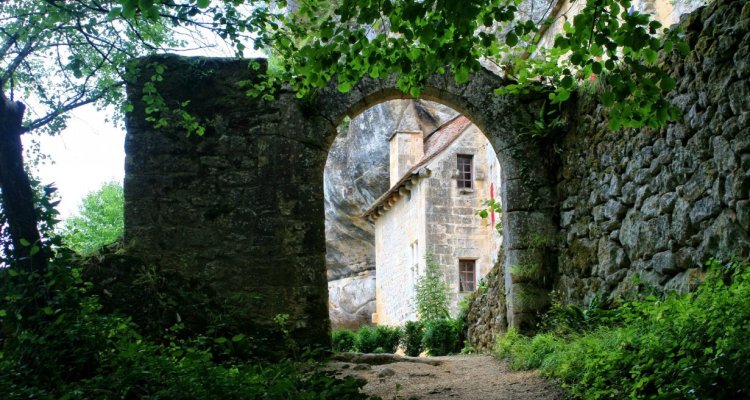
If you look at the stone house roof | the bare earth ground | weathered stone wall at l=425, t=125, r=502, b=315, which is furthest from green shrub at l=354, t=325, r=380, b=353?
the bare earth ground

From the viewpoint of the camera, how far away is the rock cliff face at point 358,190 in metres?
28.0

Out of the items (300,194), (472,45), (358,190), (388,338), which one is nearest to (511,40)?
(472,45)

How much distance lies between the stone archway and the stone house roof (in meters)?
13.5

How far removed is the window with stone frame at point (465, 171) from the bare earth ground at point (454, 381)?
14.6 m

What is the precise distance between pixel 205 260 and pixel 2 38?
106 inches

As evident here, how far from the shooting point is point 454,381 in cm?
686

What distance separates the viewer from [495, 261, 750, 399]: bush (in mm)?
4070

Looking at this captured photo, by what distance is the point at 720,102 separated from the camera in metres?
5.58

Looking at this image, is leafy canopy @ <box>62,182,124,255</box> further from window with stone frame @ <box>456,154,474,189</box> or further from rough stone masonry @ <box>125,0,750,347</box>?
rough stone masonry @ <box>125,0,750,347</box>

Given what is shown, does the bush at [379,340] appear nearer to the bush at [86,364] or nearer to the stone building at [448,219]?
the stone building at [448,219]

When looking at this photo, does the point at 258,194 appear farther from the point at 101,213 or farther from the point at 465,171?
the point at 101,213

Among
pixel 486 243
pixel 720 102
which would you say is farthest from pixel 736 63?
pixel 486 243

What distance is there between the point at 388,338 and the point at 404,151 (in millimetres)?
11598

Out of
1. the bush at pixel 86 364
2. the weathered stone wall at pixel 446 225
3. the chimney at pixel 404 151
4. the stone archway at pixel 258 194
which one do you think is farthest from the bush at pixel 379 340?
the chimney at pixel 404 151
